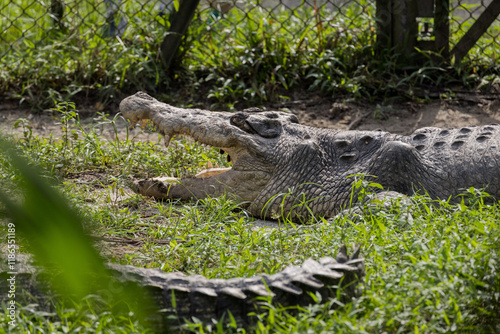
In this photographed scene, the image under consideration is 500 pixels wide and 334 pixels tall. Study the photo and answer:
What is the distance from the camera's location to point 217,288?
2.03 m

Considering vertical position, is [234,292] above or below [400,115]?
below

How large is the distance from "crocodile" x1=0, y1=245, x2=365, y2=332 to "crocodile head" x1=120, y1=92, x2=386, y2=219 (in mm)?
1583

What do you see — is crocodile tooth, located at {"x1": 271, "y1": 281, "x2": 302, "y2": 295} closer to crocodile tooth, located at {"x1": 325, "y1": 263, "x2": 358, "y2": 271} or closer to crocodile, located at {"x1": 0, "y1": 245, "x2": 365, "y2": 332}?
crocodile, located at {"x1": 0, "y1": 245, "x2": 365, "y2": 332}

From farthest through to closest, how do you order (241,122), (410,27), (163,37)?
(163,37) < (410,27) < (241,122)

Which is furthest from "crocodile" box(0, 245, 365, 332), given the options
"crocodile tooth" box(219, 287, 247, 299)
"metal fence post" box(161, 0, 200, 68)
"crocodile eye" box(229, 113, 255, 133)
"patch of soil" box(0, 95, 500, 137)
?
"metal fence post" box(161, 0, 200, 68)

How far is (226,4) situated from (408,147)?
3.83m

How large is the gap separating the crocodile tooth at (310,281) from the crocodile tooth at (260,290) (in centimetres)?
12

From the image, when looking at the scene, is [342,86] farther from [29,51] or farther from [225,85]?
[29,51]

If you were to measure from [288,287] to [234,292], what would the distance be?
0.67 ft

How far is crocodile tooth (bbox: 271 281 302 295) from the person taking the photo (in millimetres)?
1995

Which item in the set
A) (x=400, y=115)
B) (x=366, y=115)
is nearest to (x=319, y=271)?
(x=366, y=115)

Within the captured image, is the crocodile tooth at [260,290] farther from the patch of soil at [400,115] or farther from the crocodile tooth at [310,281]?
the patch of soil at [400,115]

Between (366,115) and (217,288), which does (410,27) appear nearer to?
(366,115)

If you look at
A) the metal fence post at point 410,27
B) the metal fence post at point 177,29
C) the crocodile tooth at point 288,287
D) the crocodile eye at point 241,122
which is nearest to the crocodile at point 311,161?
the crocodile eye at point 241,122
